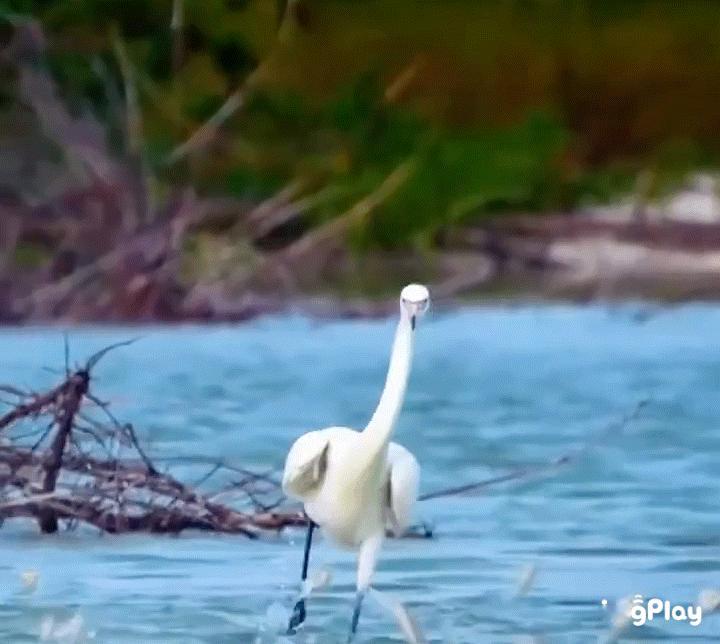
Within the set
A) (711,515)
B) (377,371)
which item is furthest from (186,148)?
(711,515)

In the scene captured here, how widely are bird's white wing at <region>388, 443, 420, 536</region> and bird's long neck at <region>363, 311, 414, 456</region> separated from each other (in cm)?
4

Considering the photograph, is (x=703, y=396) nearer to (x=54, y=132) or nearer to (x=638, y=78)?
(x=638, y=78)

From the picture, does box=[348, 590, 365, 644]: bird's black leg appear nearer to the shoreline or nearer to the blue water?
the blue water

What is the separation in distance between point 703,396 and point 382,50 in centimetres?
150

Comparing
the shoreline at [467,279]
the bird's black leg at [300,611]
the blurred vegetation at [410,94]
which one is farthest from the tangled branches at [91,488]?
the blurred vegetation at [410,94]

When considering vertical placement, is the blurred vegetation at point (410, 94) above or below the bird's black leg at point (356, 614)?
above

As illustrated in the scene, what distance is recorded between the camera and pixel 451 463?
4090 millimetres

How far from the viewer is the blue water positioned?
3062 millimetres

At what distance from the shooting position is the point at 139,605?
10.1 ft

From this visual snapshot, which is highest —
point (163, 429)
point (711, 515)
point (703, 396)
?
point (703, 396)

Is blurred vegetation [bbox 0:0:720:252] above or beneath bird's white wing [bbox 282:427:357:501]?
above

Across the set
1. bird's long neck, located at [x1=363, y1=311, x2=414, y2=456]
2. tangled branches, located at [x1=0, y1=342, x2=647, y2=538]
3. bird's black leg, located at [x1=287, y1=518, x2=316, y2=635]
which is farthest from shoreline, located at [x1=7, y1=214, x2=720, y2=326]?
bird's long neck, located at [x1=363, y1=311, x2=414, y2=456]

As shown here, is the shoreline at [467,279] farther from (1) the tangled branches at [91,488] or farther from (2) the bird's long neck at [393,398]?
(2) the bird's long neck at [393,398]

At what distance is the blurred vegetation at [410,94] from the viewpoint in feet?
19.0
